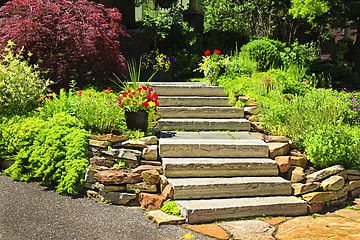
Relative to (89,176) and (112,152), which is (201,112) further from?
(89,176)

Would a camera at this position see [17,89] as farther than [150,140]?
Yes

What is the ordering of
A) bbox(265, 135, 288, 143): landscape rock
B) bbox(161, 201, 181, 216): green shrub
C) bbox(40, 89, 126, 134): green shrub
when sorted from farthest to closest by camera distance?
bbox(265, 135, 288, 143): landscape rock → bbox(40, 89, 126, 134): green shrub → bbox(161, 201, 181, 216): green shrub

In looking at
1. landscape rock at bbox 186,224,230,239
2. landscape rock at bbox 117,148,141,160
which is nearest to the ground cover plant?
landscape rock at bbox 186,224,230,239

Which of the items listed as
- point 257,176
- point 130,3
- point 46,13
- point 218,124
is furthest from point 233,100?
point 130,3

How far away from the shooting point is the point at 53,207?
434 centimetres

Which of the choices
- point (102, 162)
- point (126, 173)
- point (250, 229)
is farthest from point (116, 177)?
point (250, 229)

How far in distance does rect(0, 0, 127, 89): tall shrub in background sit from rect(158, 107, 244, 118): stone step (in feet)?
5.21

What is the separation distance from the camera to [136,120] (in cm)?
553

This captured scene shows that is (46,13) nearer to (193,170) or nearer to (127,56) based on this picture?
(127,56)

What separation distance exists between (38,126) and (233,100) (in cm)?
375

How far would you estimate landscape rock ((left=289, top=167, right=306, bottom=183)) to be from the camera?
5.12 metres

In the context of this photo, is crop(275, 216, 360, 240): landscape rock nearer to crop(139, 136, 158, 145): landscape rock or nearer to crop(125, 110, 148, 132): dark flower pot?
crop(139, 136, 158, 145): landscape rock

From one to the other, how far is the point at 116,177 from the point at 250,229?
189 centimetres

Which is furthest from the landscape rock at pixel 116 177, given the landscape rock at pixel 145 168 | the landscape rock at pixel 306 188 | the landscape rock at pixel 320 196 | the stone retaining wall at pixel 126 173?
the landscape rock at pixel 320 196
